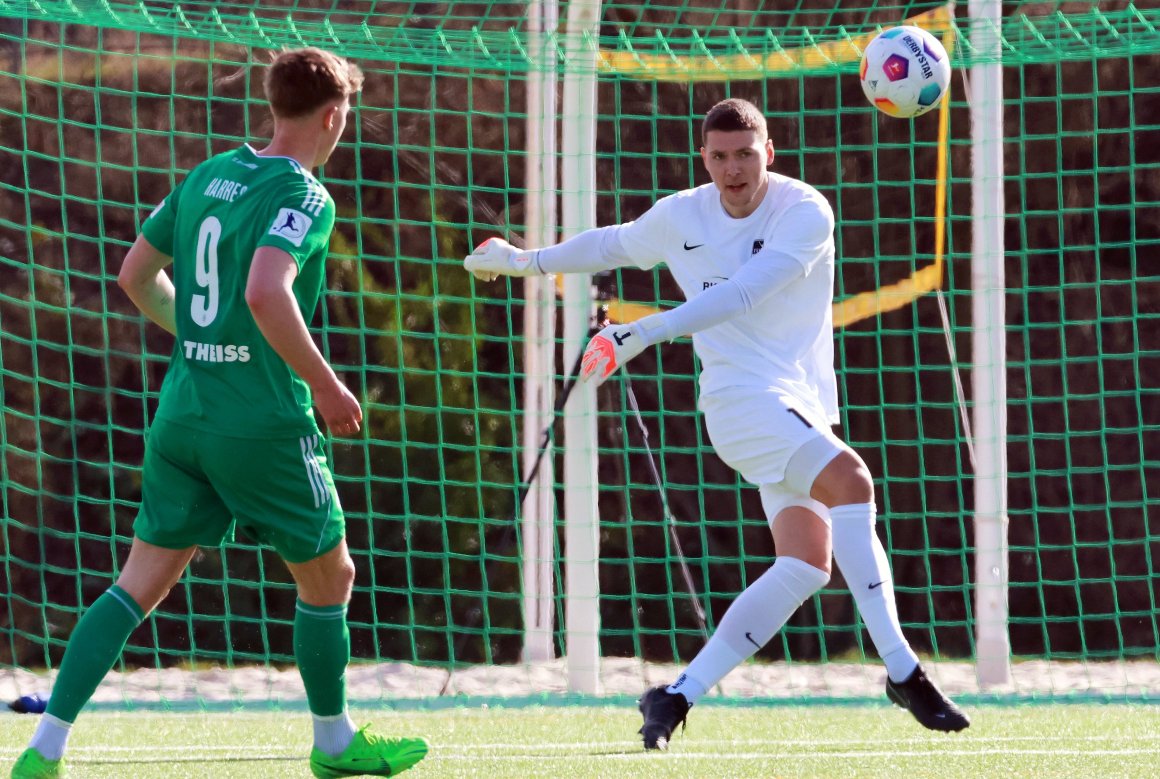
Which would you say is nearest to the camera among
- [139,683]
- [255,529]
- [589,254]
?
[255,529]

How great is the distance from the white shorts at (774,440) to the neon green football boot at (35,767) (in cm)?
177

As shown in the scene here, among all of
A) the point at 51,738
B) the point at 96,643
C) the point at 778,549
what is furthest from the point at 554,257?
the point at 51,738

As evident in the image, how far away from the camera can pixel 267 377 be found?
10.8 feet

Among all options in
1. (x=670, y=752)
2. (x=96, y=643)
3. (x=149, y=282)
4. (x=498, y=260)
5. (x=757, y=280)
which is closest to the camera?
(x=96, y=643)

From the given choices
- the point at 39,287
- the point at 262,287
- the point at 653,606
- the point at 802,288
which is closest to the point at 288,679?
the point at 653,606

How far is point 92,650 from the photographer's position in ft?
10.9

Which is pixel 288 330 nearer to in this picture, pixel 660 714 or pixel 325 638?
pixel 325 638

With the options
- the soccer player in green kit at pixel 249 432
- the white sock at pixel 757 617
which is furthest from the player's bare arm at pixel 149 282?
the white sock at pixel 757 617

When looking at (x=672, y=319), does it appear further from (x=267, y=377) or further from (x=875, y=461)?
(x=875, y=461)

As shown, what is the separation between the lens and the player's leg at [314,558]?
328 cm

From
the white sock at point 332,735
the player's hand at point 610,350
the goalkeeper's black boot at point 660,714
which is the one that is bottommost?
the goalkeeper's black boot at point 660,714

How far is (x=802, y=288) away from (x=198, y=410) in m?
1.58

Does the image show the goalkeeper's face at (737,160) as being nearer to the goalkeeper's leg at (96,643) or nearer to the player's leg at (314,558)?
the player's leg at (314,558)

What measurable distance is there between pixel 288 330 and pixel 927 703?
1729mm
